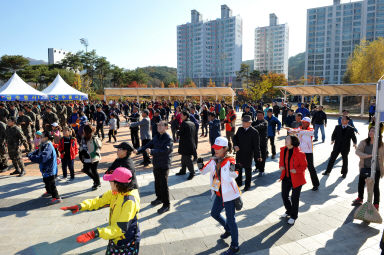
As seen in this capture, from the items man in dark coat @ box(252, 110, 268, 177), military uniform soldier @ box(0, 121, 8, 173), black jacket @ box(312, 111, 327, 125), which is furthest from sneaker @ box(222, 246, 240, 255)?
black jacket @ box(312, 111, 327, 125)

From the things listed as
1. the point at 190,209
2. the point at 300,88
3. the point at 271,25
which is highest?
the point at 271,25

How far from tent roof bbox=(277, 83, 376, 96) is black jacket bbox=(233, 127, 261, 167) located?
20693mm

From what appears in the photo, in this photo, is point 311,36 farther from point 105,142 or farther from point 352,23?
point 105,142

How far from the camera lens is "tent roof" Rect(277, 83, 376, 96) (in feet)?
74.9

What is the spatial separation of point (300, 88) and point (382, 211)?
24798 millimetres

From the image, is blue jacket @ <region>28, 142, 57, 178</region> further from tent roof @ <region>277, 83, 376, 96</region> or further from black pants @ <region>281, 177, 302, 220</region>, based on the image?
tent roof @ <region>277, 83, 376, 96</region>

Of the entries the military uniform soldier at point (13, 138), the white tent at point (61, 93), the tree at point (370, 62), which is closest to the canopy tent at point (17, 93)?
the white tent at point (61, 93)

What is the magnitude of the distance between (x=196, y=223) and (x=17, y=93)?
20.5 metres

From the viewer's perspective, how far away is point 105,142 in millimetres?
13453

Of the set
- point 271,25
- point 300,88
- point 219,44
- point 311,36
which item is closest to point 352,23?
point 311,36

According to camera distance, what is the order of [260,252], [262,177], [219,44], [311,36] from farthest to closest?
[219,44] → [311,36] → [262,177] → [260,252]

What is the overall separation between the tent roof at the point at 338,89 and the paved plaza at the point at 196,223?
1956cm

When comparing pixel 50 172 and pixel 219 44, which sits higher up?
pixel 219 44

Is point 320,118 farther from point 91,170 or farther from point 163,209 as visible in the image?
point 91,170
